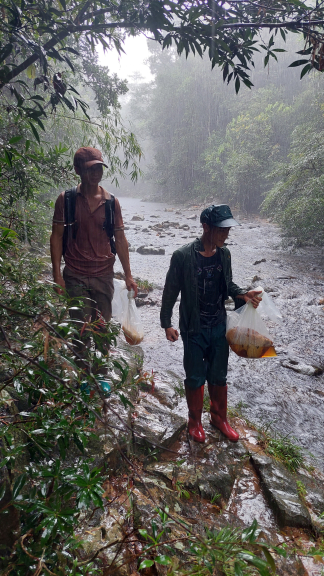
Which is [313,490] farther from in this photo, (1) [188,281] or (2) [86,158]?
(2) [86,158]

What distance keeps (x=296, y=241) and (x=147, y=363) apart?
788 cm

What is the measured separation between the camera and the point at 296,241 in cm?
1084

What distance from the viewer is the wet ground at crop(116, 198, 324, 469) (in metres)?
3.79

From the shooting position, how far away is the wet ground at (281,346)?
3.79 meters

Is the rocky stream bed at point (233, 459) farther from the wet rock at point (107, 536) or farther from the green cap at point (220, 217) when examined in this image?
the green cap at point (220, 217)

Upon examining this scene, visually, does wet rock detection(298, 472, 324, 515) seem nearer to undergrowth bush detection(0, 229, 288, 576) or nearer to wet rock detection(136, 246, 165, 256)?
undergrowth bush detection(0, 229, 288, 576)

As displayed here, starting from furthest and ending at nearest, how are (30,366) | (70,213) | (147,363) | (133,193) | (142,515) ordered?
(133,193) → (147,363) → (70,213) → (142,515) → (30,366)

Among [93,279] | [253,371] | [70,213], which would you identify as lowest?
[253,371]

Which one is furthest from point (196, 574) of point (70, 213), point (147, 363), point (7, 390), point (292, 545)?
point (147, 363)

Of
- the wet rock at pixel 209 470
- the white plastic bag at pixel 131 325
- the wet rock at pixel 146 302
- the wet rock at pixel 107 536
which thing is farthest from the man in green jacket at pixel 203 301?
the wet rock at pixel 146 302

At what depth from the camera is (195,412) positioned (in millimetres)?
2703

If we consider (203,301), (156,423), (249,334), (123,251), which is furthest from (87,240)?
(156,423)

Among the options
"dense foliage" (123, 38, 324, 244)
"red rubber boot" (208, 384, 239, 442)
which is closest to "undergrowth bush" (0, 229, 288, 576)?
"red rubber boot" (208, 384, 239, 442)

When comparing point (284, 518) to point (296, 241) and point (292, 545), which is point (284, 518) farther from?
point (296, 241)
